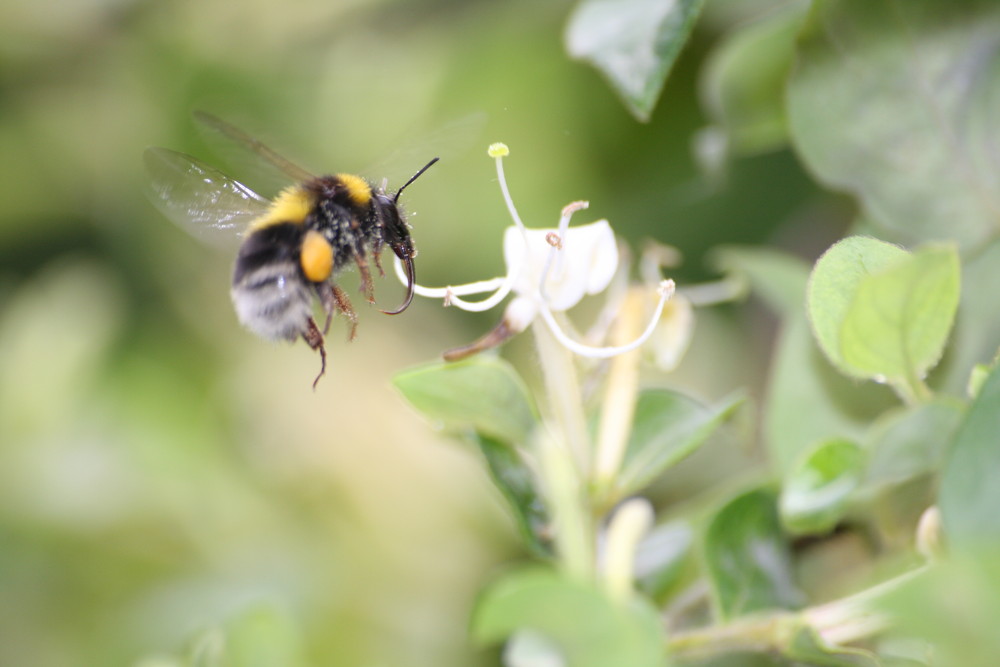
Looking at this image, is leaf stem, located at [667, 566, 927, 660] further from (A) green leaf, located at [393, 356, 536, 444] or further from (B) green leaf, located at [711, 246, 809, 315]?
(B) green leaf, located at [711, 246, 809, 315]

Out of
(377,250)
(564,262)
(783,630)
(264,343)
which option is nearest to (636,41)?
(564,262)

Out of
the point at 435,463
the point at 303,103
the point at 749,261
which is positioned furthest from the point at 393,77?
the point at 749,261

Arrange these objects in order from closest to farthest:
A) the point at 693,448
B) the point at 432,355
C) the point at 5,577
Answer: the point at 693,448 → the point at 5,577 → the point at 432,355

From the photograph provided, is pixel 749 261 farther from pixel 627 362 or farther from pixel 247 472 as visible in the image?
pixel 247 472

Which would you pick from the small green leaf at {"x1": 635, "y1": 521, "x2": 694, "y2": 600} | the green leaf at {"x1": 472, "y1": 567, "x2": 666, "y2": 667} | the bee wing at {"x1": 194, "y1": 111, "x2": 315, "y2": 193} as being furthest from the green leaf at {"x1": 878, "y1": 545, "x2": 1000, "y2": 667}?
the bee wing at {"x1": 194, "y1": 111, "x2": 315, "y2": 193}

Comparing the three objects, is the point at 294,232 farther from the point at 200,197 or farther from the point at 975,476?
the point at 975,476

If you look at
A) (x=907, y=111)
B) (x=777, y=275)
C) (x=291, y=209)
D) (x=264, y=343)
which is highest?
(x=291, y=209)
